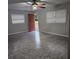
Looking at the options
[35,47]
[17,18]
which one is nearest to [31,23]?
[17,18]

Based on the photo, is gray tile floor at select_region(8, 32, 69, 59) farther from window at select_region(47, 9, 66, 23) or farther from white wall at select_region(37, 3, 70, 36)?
window at select_region(47, 9, 66, 23)

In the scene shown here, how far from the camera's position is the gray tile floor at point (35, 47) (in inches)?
50.8

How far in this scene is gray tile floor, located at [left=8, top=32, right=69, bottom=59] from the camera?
1290mm

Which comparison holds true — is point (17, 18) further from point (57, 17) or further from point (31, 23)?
point (57, 17)

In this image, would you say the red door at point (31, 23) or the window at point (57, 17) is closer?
the red door at point (31, 23)

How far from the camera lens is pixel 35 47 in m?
1.39

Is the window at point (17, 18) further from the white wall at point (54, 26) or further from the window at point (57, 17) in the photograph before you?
the window at point (57, 17)

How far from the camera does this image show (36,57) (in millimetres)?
1391

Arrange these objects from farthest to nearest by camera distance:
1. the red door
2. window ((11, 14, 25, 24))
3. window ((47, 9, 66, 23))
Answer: window ((47, 9, 66, 23)) → the red door → window ((11, 14, 25, 24))

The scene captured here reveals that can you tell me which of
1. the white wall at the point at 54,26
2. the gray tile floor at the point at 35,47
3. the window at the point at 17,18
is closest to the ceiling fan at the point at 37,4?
the white wall at the point at 54,26

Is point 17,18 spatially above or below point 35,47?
above

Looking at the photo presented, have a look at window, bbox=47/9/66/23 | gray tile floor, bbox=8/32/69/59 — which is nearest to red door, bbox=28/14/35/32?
gray tile floor, bbox=8/32/69/59
